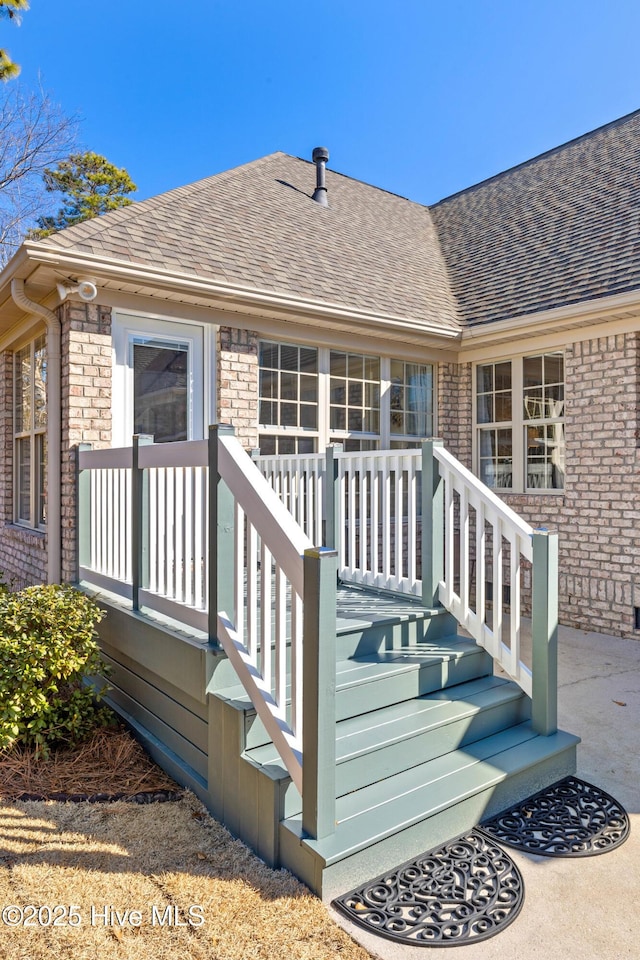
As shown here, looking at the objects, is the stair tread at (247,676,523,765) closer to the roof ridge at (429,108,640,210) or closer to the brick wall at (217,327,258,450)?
the brick wall at (217,327,258,450)

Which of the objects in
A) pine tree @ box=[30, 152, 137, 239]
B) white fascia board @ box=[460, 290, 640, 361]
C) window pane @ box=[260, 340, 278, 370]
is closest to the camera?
white fascia board @ box=[460, 290, 640, 361]

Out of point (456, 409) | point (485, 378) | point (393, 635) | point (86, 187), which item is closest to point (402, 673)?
point (393, 635)

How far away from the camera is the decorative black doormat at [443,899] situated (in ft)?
6.91

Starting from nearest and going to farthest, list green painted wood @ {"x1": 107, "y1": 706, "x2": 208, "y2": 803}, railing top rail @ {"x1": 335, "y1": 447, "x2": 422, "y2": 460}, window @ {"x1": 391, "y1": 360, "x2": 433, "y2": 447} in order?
green painted wood @ {"x1": 107, "y1": 706, "x2": 208, "y2": 803}
railing top rail @ {"x1": 335, "y1": 447, "x2": 422, "y2": 460}
window @ {"x1": 391, "y1": 360, "x2": 433, "y2": 447}

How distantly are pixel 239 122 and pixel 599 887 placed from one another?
17409 mm

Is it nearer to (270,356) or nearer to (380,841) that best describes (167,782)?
(380,841)

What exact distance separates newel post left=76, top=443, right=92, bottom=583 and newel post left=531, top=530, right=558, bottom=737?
342 centimetres

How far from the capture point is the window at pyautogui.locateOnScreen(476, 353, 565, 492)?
6.90m

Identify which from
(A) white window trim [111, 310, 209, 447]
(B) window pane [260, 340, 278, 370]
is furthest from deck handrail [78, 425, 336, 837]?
(B) window pane [260, 340, 278, 370]

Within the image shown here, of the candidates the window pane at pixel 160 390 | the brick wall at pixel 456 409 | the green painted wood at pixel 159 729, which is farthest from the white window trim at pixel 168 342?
the brick wall at pixel 456 409

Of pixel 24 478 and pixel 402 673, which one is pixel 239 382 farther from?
pixel 402 673

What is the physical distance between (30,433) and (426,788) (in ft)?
17.5

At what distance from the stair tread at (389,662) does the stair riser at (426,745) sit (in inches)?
13.7

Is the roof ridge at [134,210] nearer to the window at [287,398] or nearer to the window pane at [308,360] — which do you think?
the window at [287,398]
